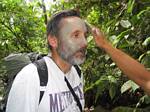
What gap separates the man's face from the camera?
2477mm

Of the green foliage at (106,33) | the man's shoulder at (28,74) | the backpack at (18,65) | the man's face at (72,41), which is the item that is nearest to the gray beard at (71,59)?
the man's face at (72,41)

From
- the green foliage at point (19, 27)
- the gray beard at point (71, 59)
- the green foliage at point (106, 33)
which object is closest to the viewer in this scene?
the gray beard at point (71, 59)

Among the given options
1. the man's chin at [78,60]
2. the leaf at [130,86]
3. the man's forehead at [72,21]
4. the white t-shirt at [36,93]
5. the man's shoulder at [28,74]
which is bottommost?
the leaf at [130,86]

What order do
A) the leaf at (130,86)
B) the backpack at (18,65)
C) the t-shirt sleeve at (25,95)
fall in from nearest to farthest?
the t-shirt sleeve at (25,95) → the backpack at (18,65) → the leaf at (130,86)

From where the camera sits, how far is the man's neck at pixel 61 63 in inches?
101

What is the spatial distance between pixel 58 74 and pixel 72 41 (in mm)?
265

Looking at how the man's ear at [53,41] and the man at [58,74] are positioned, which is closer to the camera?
the man at [58,74]

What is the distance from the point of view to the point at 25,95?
222cm

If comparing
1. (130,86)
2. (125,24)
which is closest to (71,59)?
(130,86)

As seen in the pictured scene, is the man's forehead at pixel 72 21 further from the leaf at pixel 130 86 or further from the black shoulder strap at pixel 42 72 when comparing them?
the leaf at pixel 130 86

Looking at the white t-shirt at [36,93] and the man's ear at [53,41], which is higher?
the man's ear at [53,41]

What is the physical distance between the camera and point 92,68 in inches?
189

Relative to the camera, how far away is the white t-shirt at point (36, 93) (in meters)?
2.21

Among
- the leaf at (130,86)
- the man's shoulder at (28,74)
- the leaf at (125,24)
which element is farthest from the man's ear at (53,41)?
the leaf at (125,24)
